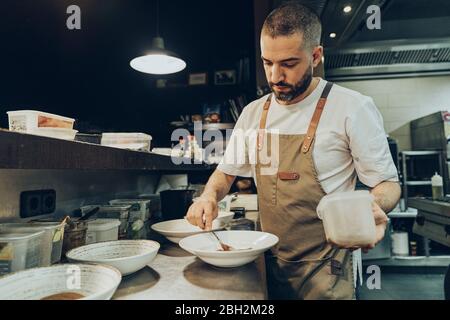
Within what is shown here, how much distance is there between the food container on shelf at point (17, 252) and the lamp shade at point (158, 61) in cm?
207

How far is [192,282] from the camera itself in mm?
929

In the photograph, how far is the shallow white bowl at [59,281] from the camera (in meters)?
0.72

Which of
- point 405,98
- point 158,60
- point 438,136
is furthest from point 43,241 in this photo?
point 405,98

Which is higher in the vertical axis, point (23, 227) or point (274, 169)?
point (274, 169)

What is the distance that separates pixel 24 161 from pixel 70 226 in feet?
1.97

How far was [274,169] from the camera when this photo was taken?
152 centimetres

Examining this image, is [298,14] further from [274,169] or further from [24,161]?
[24,161]

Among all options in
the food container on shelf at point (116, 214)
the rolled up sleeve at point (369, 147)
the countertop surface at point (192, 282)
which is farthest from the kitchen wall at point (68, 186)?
the rolled up sleeve at point (369, 147)

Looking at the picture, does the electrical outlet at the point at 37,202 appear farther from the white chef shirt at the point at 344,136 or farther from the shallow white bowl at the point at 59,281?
the white chef shirt at the point at 344,136

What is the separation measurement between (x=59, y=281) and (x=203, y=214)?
0.58 metres

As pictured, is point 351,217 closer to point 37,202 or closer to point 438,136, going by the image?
point 37,202

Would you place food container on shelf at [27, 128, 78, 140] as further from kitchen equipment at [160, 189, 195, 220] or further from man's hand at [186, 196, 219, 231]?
kitchen equipment at [160, 189, 195, 220]
